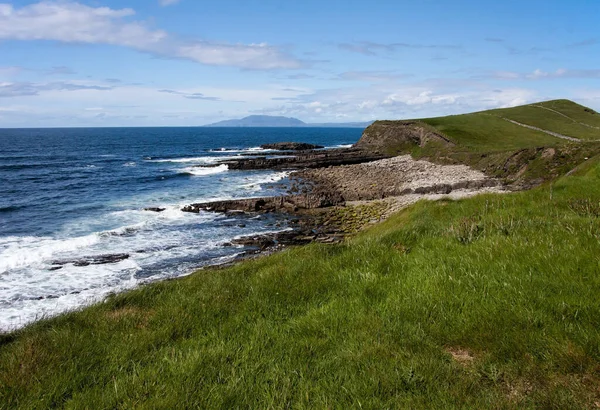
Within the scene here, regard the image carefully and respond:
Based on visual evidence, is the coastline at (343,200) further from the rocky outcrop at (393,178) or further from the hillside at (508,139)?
the hillside at (508,139)

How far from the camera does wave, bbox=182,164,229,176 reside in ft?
213

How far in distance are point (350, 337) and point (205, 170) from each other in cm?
6604

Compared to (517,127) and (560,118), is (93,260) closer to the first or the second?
(517,127)

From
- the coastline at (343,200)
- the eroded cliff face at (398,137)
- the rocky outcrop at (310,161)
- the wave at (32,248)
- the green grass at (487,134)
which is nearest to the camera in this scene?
the wave at (32,248)

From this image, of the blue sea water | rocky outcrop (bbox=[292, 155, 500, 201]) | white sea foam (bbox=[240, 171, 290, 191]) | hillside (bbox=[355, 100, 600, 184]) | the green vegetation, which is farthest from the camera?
white sea foam (bbox=[240, 171, 290, 191])

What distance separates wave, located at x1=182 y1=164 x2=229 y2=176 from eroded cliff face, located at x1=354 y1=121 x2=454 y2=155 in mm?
30587

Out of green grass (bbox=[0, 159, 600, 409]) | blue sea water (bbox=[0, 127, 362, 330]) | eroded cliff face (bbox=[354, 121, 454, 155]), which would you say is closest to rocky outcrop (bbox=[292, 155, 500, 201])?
blue sea water (bbox=[0, 127, 362, 330])

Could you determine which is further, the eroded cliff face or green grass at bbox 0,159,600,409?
the eroded cliff face

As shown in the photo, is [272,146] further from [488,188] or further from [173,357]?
[173,357]

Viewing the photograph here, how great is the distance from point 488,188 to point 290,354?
38556 mm

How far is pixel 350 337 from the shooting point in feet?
17.0

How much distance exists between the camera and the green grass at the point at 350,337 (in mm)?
4133

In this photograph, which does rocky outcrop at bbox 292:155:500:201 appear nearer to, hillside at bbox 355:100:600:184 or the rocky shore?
the rocky shore

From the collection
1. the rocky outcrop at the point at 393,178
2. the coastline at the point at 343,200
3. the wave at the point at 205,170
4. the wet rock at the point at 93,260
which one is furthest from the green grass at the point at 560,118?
the wet rock at the point at 93,260
